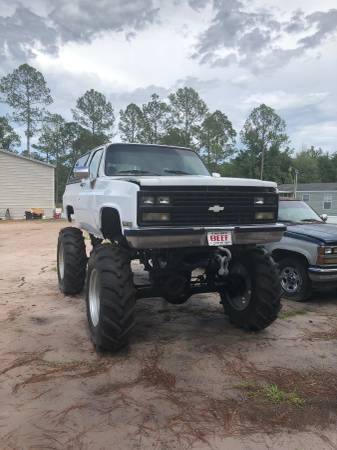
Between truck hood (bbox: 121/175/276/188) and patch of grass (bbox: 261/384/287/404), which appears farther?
truck hood (bbox: 121/175/276/188)

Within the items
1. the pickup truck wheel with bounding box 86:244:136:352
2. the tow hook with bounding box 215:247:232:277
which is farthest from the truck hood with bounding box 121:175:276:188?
the pickup truck wheel with bounding box 86:244:136:352

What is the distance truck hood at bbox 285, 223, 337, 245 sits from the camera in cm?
737

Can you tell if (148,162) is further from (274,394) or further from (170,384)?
(274,394)

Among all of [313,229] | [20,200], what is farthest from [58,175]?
[313,229]

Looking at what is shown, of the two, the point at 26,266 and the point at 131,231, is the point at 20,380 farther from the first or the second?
the point at 26,266

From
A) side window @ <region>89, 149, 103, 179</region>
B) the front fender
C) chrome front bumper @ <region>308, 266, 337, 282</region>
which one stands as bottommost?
chrome front bumper @ <region>308, 266, 337, 282</region>

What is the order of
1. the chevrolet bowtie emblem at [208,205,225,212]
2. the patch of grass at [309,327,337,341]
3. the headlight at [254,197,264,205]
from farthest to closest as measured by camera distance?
1. the patch of grass at [309,327,337,341]
2. the headlight at [254,197,264,205]
3. the chevrolet bowtie emblem at [208,205,225,212]

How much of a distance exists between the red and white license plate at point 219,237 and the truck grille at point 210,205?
15 cm

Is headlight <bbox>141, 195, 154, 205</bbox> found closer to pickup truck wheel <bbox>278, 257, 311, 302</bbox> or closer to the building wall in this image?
pickup truck wheel <bbox>278, 257, 311, 302</bbox>

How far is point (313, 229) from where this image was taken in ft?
26.0

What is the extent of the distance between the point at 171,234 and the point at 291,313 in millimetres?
3181

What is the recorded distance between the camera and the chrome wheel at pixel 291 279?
25.3 ft

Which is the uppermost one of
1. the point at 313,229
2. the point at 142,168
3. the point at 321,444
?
the point at 142,168

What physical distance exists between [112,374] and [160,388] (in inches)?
22.5
